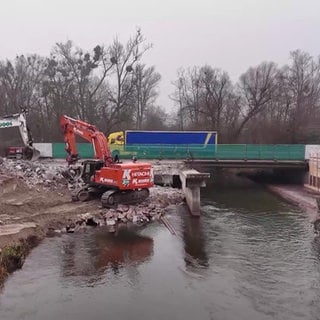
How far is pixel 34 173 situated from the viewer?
26516 millimetres

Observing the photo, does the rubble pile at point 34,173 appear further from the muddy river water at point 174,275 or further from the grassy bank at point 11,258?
the grassy bank at point 11,258

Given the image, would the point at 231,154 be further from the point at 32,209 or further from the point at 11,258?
the point at 11,258

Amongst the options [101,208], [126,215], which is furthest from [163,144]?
[126,215]

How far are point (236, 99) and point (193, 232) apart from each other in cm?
3829

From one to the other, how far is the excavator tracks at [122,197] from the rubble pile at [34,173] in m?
4.77

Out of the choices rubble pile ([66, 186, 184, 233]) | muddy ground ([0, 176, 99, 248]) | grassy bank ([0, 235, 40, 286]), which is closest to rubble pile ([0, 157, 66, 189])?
muddy ground ([0, 176, 99, 248])

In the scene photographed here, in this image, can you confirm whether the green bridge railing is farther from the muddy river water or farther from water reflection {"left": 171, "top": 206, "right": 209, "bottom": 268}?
the muddy river water

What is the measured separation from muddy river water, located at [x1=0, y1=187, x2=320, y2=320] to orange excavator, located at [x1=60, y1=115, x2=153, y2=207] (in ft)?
8.58

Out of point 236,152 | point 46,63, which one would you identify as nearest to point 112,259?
point 236,152

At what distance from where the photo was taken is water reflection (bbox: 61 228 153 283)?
13453mm

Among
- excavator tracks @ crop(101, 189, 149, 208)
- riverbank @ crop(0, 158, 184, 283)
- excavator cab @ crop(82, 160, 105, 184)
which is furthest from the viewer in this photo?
excavator cab @ crop(82, 160, 105, 184)

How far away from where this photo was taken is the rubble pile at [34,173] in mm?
24766

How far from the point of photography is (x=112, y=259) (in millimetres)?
14664

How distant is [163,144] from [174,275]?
83.0 ft
